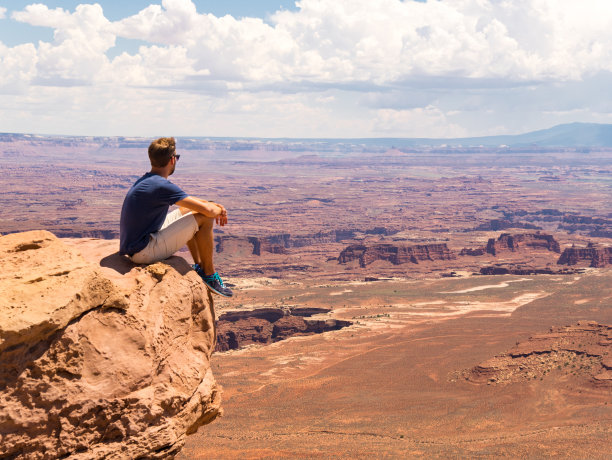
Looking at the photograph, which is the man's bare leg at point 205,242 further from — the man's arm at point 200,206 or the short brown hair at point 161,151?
the short brown hair at point 161,151

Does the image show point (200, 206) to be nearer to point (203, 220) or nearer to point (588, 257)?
point (203, 220)

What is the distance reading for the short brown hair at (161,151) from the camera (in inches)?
346

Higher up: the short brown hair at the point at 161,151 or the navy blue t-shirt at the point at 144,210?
the short brown hair at the point at 161,151

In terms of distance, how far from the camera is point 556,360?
40.9 metres

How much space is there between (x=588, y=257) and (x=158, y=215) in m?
108

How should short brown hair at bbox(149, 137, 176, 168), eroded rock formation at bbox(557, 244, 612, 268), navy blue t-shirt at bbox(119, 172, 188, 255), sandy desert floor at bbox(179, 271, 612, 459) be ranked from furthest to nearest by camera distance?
eroded rock formation at bbox(557, 244, 612, 268) → sandy desert floor at bbox(179, 271, 612, 459) → short brown hair at bbox(149, 137, 176, 168) → navy blue t-shirt at bbox(119, 172, 188, 255)

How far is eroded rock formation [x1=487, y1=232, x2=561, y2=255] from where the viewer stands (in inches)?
4702

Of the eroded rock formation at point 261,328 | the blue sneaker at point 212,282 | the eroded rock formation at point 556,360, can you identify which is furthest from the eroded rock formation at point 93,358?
the eroded rock formation at point 261,328

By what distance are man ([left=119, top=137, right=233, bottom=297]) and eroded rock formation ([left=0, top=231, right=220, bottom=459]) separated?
0.85 feet

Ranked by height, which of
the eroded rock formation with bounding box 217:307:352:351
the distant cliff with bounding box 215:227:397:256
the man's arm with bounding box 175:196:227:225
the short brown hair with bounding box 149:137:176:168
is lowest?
the distant cliff with bounding box 215:227:397:256

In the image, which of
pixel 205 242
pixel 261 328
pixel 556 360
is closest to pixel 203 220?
pixel 205 242

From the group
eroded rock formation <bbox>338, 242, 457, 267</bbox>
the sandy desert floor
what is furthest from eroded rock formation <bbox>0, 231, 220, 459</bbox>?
eroded rock formation <bbox>338, 242, 457, 267</bbox>

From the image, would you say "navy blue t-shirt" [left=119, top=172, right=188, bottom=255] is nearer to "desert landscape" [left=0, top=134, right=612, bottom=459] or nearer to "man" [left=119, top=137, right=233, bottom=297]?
"man" [left=119, top=137, right=233, bottom=297]

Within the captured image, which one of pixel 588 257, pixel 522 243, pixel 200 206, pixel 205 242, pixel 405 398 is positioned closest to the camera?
pixel 200 206
